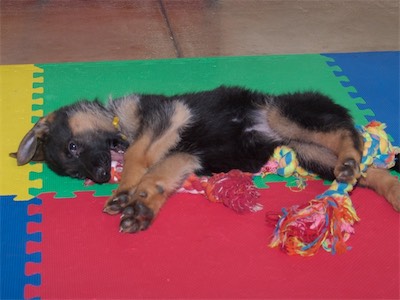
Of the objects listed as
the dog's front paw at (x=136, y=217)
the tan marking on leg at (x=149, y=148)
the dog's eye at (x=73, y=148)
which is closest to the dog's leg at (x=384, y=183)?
the tan marking on leg at (x=149, y=148)

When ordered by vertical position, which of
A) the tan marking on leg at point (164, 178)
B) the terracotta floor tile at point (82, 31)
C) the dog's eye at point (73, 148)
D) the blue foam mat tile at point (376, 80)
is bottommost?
the terracotta floor tile at point (82, 31)

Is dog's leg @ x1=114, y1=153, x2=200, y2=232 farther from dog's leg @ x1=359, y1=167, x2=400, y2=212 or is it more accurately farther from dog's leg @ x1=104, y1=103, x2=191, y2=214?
dog's leg @ x1=359, y1=167, x2=400, y2=212

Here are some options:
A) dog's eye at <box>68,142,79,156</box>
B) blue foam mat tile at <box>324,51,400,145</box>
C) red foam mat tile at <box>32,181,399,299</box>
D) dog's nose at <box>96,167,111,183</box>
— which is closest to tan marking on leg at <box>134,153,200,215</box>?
red foam mat tile at <box>32,181,399,299</box>

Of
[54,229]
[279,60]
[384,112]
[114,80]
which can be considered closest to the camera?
[54,229]

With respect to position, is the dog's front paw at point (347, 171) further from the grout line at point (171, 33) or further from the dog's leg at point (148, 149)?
the grout line at point (171, 33)

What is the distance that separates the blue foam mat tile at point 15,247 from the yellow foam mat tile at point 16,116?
12 cm

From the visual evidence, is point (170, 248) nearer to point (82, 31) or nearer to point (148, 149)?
point (148, 149)

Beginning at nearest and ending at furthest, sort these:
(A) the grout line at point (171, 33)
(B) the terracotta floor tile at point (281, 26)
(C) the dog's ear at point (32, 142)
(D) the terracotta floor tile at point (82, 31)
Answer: (C) the dog's ear at point (32, 142) < (D) the terracotta floor tile at point (82, 31) < (A) the grout line at point (171, 33) < (B) the terracotta floor tile at point (281, 26)

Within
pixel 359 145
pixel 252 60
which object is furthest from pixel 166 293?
pixel 252 60

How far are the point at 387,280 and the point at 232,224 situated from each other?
0.91 m

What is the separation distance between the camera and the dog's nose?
12.1 feet

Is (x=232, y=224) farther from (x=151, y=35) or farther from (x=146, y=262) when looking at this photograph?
(x=151, y=35)

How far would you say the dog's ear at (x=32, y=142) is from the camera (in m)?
3.79

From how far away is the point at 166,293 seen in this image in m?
2.92
